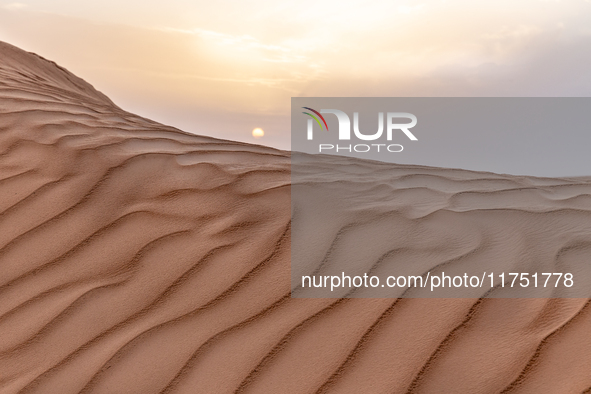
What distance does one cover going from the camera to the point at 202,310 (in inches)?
54.9

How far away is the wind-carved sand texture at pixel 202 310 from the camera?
1.18 metres

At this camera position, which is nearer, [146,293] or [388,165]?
[146,293]

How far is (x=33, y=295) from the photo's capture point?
4.97 feet

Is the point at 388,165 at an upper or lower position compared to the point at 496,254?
upper

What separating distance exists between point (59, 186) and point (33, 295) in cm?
55

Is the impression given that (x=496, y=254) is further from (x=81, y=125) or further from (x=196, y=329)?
(x=81, y=125)

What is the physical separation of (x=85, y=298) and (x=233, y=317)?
0.50 meters

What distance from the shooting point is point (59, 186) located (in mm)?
1912

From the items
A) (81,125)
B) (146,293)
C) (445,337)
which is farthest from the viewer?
(81,125)

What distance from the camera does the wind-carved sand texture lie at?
1.18 m

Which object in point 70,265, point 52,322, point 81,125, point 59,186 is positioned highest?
point 81,125

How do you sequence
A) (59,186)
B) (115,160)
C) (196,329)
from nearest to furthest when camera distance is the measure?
(196,329) → (59,186) → (115,160)

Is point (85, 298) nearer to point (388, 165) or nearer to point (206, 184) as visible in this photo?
point (206, 184)

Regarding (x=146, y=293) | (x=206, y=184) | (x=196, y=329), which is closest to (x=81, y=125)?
(x=206, y=184)
